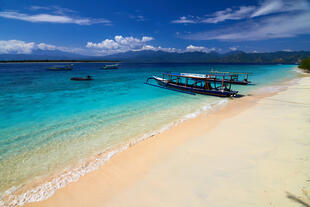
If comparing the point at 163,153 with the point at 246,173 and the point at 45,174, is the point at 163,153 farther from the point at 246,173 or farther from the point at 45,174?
the point at 45,174

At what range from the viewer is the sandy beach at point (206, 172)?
4.28 metres

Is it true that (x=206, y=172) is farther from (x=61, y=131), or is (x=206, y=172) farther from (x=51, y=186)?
(x=61, y=131)

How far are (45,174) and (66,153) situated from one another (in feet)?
4.55

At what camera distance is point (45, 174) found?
5.63m

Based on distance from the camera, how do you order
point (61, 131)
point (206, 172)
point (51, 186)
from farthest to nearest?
point (61, 131) < point (206, 172) < point (51, 186)

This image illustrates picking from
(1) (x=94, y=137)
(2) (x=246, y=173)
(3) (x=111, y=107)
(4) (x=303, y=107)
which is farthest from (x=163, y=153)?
(4) (x=303, y=107)

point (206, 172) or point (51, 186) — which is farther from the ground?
point (206, 172)

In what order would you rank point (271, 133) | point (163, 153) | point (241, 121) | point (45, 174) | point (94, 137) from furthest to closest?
point (241, 121)
point (94, 137)
point (271, 133)
point (163, 153)
point (45, 174)

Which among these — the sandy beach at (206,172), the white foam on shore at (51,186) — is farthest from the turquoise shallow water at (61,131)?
the sandy beach at (206,172)

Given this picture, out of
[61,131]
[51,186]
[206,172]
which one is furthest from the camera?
[61,131]

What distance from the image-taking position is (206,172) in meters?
5.30

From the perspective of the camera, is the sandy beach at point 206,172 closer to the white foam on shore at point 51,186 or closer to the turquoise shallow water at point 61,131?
the white foam on shore at point 51,186

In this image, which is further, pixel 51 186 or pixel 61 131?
pixel 61 131

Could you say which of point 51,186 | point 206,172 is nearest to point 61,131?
point 51,186
